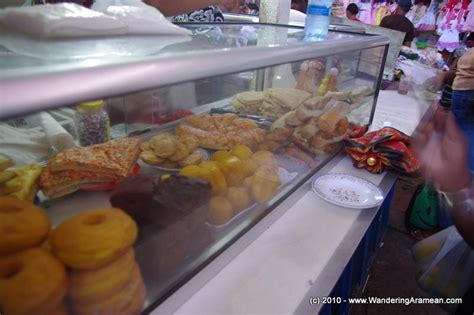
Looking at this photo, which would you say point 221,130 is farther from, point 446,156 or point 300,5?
point 300,5

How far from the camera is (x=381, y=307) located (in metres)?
1.86

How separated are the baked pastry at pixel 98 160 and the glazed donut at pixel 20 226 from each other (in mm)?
333

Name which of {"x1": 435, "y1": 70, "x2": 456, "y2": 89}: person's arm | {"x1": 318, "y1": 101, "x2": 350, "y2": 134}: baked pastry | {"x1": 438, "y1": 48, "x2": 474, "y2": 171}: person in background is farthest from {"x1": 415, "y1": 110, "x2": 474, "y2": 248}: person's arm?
{"x1": 435, "y1": 70, "x2": 456, "y2": 89}: person's arm

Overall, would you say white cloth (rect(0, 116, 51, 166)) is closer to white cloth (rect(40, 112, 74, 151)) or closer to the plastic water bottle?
white cloth (rect(40, 112, 74, 151))

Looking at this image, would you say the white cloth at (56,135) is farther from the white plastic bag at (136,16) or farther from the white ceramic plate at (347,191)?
the white ceramic plate at (347,191)

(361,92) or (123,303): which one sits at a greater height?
(361,92)

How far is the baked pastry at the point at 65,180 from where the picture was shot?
86cm

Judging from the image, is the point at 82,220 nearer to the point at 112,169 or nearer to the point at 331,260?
the point at 112,169

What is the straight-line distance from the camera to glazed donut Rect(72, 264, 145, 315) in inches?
23.3

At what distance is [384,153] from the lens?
5.17ft

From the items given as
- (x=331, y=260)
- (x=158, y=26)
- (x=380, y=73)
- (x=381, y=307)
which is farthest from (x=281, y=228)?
(x=380, y=73)

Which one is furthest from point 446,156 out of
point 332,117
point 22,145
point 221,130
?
point 22,145

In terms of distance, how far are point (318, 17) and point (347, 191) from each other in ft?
2.45

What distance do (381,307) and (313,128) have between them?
119cm
